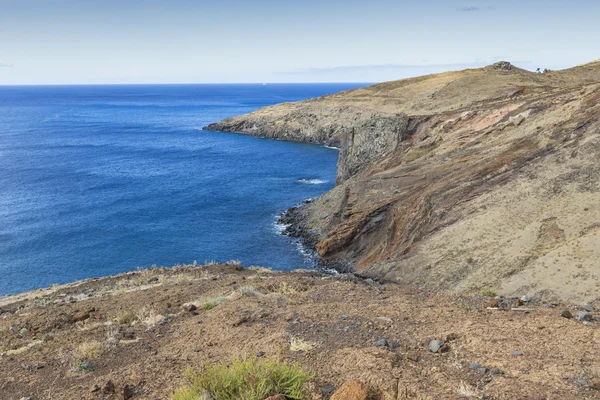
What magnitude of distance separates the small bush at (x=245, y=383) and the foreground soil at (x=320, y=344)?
450 mm

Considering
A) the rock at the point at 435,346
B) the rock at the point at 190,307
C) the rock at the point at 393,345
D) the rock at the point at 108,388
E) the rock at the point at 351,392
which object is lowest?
the rock at the point at 190,307

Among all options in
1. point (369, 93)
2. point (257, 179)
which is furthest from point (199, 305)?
point (369, 93)

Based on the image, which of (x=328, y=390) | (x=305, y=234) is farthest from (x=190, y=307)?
(x=305, y=234)

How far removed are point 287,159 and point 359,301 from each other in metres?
75.2

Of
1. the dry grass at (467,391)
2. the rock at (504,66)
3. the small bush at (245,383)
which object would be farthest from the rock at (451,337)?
the rock at (504,66)

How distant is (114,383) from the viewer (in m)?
9.66

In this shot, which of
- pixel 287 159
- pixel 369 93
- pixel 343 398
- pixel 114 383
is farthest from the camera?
pixel 369 93

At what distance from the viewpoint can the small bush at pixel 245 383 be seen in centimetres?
802

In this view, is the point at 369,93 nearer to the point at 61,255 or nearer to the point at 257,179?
the point at 257,179

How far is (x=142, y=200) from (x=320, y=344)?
52638 mm

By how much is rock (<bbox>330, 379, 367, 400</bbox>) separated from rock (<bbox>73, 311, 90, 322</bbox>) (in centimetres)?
1157

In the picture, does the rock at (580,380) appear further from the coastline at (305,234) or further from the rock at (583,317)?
the coastline at (305,234)

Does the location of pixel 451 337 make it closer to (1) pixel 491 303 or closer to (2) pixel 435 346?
(2) pixel 435 346

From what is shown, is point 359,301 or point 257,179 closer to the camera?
point 359,301
